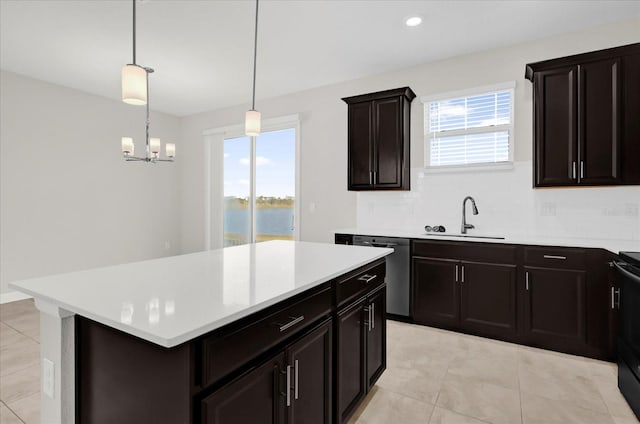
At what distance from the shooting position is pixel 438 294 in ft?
10.8

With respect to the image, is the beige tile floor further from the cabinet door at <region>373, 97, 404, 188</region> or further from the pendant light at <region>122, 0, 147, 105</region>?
the pendant light at <region>122, 0, 147, 105</region>

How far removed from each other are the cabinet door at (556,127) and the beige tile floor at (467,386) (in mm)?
1547

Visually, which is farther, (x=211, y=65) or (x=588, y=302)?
(x=211, y=65)

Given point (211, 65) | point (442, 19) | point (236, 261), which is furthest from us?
point (211, 65)

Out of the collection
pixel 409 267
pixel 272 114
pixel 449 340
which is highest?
pixel 272 114

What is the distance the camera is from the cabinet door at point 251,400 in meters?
0.99

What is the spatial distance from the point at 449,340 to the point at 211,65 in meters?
4.03

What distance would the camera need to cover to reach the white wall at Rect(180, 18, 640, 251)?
3158 millimetres

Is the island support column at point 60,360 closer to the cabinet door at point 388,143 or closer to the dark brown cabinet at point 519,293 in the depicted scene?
the dark brown cabinet at point 519,293

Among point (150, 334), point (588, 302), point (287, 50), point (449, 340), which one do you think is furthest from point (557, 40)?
point (150, 334)

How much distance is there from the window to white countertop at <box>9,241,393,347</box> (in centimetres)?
229

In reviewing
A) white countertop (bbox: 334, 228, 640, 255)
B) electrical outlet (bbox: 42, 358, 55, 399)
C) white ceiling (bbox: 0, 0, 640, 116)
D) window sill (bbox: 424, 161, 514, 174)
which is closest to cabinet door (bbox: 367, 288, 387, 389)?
white countertop (bbox: 334, 228, 640, 255)

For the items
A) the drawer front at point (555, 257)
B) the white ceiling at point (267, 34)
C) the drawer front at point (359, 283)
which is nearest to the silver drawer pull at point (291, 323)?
the drawer front at point (359, 283)

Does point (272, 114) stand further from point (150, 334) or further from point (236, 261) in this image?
point (150, 334)
